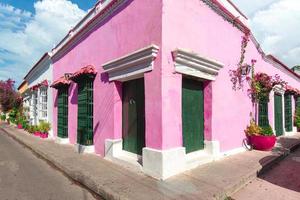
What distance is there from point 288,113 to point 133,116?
10.0m

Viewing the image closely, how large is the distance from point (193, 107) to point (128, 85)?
1.78 m

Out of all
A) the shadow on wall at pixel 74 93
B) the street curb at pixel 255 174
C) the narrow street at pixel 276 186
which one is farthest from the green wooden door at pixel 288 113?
the shadow on wall at pixel 74 93

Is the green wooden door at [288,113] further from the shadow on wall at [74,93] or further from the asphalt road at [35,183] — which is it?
the asphalt road at [35,183]

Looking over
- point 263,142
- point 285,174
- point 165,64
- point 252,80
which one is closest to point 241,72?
point 252,80

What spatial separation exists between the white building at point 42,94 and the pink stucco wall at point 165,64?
340 cm

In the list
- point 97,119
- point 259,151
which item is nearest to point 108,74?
point 97,119

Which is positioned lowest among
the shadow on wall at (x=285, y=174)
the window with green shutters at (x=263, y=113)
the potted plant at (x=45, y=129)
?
the shadow on wall at (x=285, y=174)

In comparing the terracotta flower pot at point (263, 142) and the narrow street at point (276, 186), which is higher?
the terracotta flower pot at point (263, 142)

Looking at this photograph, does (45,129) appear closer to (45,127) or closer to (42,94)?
(45,127)

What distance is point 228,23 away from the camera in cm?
707

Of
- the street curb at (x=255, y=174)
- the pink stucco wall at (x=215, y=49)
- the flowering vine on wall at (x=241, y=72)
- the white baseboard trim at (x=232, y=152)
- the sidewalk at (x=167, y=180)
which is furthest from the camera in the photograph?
the flowering vine on wall at (x=241, y=72)

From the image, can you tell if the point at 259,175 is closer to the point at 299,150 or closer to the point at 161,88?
the point at 161,88

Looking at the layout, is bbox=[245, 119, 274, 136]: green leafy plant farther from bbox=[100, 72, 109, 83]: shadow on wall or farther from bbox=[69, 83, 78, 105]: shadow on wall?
bbox=[69, 83, 78, 105]: shadow on wall

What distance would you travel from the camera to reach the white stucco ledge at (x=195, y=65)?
4885 millimetres
